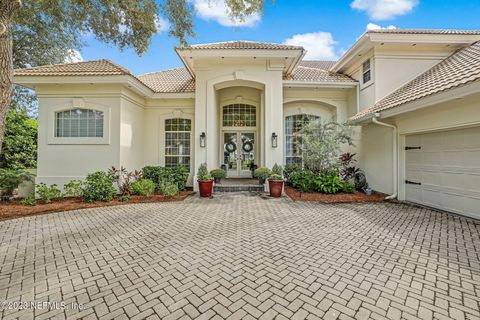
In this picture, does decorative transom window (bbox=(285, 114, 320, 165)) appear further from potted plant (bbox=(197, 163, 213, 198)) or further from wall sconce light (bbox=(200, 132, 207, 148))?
potted plant (bbox=(197, 163, 213, 198))

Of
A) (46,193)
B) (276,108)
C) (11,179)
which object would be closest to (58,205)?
(46,193)

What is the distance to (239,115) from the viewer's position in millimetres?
11453

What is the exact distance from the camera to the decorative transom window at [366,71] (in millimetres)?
9248

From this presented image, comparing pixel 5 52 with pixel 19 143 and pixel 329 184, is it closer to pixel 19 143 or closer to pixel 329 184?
pixel 19 143

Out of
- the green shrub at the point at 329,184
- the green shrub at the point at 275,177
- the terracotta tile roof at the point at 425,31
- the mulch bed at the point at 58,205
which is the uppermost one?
the terracotta tile roof at the point at 425,31

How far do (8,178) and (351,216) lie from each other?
1100 cm

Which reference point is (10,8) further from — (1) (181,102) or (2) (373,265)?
(2) (373,265)

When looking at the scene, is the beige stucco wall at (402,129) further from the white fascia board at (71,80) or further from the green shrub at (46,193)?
the green shrub at (46,193)

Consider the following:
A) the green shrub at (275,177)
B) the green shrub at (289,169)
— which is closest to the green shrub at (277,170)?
the green shrub at (275,177)

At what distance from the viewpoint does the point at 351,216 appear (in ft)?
18.7

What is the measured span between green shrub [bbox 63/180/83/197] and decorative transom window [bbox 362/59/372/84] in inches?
470

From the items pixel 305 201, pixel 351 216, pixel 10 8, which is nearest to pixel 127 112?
pixel 10 8

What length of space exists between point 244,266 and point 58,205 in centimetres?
689

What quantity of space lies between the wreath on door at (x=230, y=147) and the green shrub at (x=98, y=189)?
5.67 m
